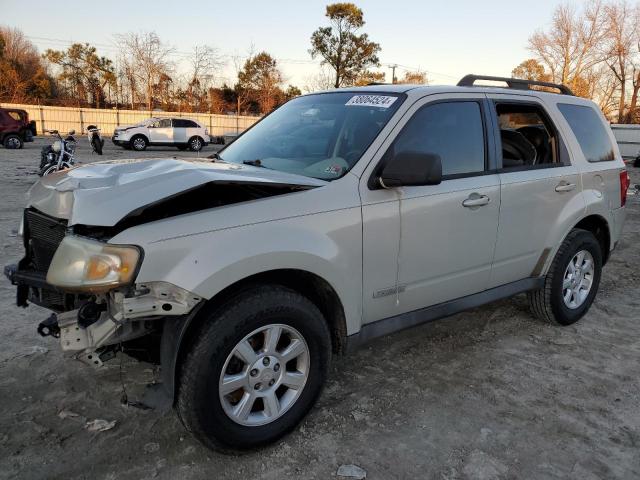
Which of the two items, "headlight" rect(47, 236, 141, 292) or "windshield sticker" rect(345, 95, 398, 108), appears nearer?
"headlight" rect(47, 236, 141, 292)

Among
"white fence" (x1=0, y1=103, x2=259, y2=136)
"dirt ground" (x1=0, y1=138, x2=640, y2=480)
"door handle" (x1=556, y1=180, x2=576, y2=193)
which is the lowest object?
"dirt ground" (x1=0, y1=138, x2=640, y2=480)

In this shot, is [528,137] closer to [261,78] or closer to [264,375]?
[264,375]

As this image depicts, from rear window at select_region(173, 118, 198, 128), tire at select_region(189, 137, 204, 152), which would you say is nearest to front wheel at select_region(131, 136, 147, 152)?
rear window at select_region(173, 118, 198, 128)

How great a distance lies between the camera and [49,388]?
10.4 feet

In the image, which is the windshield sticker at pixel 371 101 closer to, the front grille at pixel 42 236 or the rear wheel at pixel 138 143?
the front grille at pixel 42 236

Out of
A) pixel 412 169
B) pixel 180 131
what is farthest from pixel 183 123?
pixel 412 169

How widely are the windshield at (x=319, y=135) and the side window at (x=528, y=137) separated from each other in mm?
1185

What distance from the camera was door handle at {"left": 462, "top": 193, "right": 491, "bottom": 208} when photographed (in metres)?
3.28

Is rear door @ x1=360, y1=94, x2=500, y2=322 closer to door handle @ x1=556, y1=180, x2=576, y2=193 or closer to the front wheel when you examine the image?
door handle @ x1=556, y1=180, x2=576, y2=193

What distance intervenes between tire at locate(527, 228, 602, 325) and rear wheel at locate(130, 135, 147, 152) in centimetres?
2418

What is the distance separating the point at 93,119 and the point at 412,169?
125 feet

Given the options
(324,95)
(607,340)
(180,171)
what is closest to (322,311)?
(180,171)

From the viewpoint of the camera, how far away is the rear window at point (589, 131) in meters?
4.26

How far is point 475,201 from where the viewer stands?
10.9 ft
